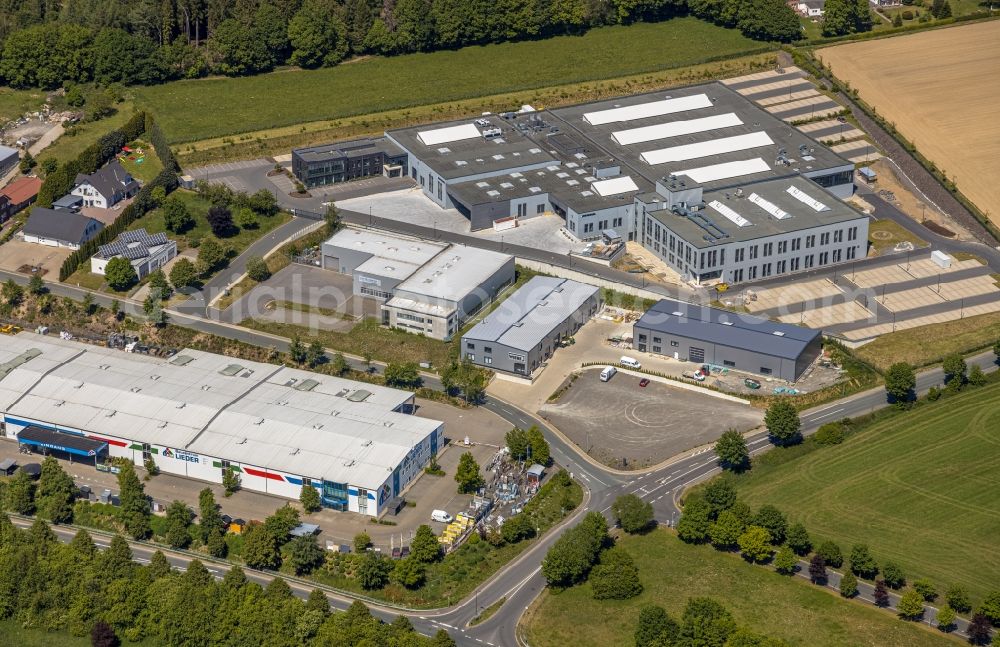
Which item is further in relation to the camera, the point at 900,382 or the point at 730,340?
the point at 730,340

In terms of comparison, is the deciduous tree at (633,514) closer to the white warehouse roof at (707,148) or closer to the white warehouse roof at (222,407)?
the white warehouse roof at (222,407)

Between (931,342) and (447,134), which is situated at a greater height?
(447,134)

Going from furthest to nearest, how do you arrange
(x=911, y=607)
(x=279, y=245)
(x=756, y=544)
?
(x=279, y=245)
(x=756, y=544)
(x=911, y=607)

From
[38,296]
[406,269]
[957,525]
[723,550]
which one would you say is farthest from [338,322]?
[957,525]

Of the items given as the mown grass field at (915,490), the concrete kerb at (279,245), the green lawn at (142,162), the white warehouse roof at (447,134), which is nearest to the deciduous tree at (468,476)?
the mown grass field at (915,490)

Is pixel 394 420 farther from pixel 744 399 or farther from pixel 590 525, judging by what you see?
pixel 744 399

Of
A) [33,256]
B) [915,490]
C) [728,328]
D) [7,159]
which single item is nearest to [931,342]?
[728,328]

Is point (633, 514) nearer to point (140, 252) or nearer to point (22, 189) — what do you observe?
point (140, 252)
